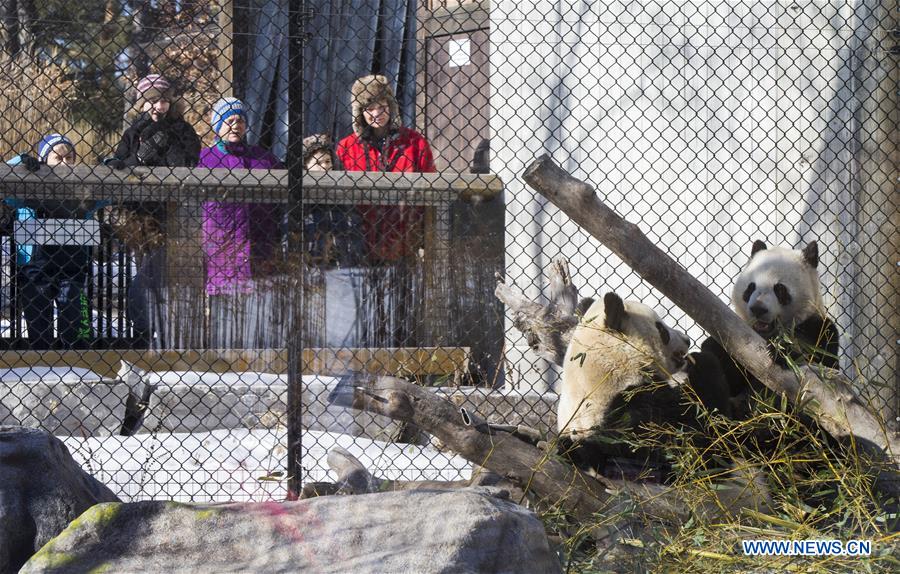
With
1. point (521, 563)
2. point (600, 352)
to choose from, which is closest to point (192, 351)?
point (600, 352)

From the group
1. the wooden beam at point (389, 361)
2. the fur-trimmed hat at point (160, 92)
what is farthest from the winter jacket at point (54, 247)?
the wooden beam at point (389, 361)

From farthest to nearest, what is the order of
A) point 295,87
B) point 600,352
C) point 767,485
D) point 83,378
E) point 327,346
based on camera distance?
1. point 327,346
2. point 83,378
3. point 295,87
4. point 600,352
5. point 767,485

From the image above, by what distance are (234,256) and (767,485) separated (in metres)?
3.72

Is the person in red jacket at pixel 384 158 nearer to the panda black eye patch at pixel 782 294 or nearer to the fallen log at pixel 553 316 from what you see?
the fallen log at pixel 553 316

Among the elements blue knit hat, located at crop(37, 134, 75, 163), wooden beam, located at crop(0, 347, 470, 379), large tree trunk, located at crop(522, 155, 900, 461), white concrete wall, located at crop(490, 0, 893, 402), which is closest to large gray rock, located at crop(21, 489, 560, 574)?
large tree trunk, located at crop(522, 155, 900, 461)

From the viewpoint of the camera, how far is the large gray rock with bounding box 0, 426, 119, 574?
329cm

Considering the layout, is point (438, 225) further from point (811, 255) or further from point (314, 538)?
point (314, 538)

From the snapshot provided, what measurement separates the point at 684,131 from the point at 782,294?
2211mm

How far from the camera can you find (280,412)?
630 cm

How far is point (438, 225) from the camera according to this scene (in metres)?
6.77

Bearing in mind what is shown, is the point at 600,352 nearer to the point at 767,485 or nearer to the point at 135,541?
the point at 767,485

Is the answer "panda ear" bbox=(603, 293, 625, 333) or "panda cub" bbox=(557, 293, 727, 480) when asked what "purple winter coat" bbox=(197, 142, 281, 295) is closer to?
"panda cub" bbox=(557, 293, 727, 480)

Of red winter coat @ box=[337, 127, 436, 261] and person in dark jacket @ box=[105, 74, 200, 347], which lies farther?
red winter coat @ box=[337, 127, 436, 261]

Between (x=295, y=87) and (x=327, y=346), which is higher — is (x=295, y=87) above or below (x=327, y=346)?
above
